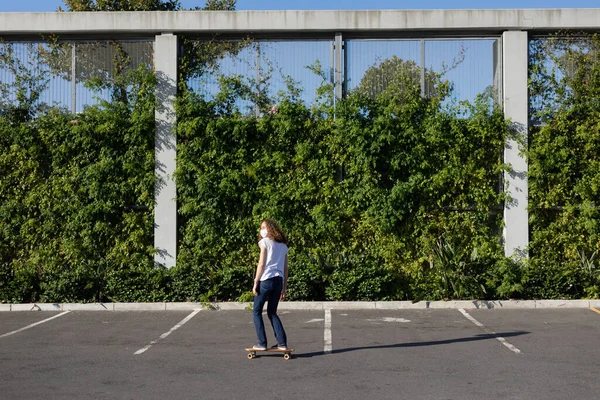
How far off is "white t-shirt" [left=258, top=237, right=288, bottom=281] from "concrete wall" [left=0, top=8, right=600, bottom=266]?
21.5 feet

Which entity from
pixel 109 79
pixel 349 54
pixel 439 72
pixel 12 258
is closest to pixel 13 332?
pixel 12 258

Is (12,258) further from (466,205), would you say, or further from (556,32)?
(556,32)

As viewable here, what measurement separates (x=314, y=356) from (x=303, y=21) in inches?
334

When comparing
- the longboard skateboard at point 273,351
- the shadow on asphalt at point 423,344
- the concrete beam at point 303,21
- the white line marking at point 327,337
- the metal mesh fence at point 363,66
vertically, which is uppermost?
the concrete beam at point 303,21

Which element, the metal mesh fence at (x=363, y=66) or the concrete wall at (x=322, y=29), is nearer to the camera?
the concrete wall at (x=322, y=29)

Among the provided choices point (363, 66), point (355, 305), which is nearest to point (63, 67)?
point (363, 66)

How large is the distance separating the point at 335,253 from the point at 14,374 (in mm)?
7874

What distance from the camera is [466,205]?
14.8 metres

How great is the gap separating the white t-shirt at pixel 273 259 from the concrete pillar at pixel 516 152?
7.43m

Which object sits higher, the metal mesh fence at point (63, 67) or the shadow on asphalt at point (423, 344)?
the metal mesh fence at point (63, 67)

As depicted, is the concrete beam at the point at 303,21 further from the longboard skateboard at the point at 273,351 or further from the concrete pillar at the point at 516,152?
the longboard skateboard at the point at 273,351

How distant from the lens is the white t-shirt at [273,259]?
8758mm

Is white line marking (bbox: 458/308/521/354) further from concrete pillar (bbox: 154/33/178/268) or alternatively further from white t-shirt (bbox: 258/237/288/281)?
concrete pillar (bbox: 154/33/178/268)

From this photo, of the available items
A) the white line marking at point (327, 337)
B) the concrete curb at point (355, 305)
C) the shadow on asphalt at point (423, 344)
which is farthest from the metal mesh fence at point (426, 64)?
the shadow on asphalt at point (423, 344)
